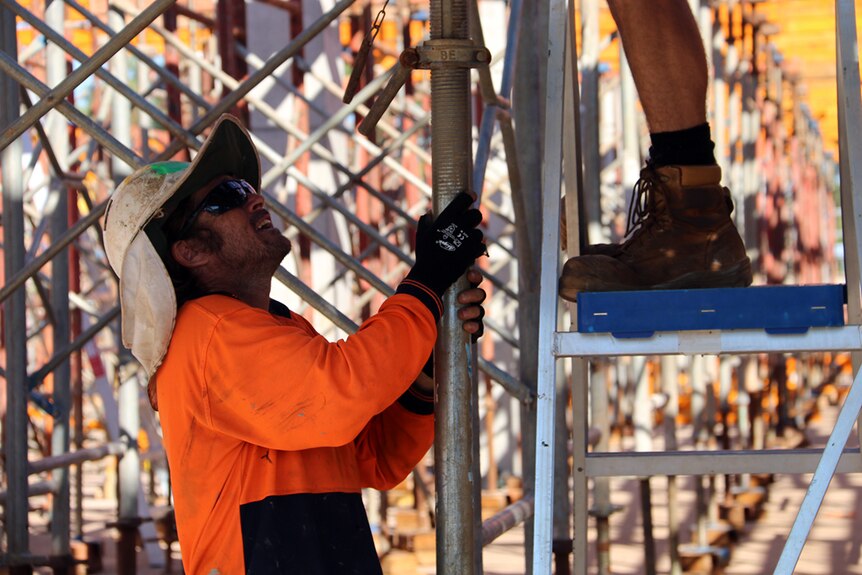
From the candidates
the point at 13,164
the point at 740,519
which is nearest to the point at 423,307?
the point at 13,164

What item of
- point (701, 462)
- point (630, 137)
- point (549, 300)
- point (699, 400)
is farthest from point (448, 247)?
point (699, 400)

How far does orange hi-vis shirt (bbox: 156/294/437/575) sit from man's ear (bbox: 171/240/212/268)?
13cm

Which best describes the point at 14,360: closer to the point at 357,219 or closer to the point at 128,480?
the point at 357,219

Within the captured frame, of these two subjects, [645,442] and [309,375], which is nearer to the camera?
[309,375]

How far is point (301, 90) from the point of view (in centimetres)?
806

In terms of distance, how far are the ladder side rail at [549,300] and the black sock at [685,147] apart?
0.36 m

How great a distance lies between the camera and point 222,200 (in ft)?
9.56

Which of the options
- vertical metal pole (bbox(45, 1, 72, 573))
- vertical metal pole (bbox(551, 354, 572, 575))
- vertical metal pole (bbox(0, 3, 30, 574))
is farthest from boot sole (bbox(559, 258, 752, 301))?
vertical metal pole (bbox(45, 1, 72, 573))

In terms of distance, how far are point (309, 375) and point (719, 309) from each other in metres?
0.76

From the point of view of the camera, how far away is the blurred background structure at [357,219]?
13.3 ft

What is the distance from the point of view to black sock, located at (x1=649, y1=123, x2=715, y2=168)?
2.80 meters

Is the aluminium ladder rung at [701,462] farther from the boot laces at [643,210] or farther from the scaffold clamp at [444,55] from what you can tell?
the scaffold clamp at [444,55]

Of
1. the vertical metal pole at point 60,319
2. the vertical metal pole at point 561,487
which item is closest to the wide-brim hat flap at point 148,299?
the vertical metal pole at point 561,487

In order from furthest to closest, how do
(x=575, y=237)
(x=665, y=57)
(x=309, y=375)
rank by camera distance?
(x=575, y=237), (x=665, y=57), (x=309, y=375)
